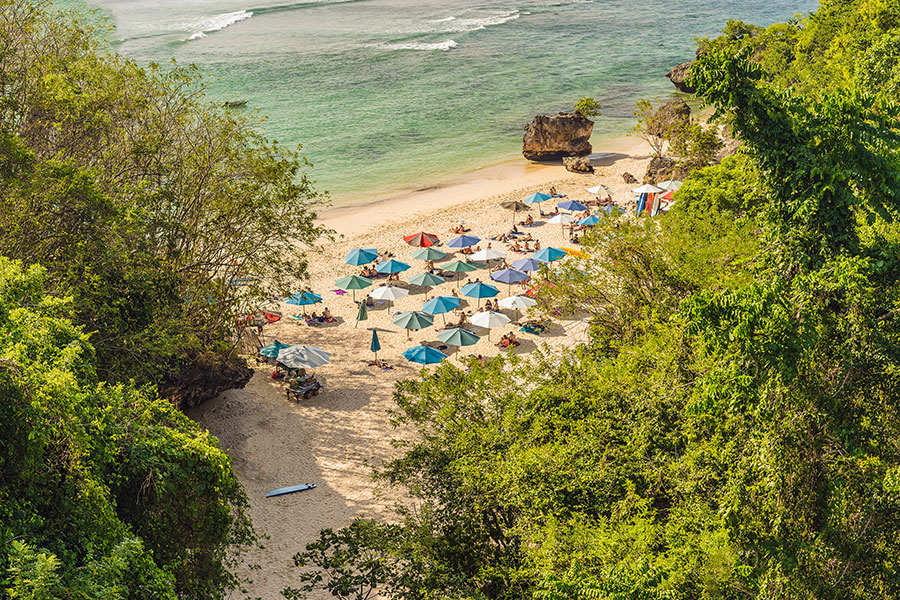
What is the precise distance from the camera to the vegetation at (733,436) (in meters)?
8.53

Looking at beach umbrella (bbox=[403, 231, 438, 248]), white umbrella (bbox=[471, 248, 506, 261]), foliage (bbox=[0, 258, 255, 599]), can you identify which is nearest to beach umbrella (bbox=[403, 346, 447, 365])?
white umbrella (bbox=[471, 248, 506, 261])

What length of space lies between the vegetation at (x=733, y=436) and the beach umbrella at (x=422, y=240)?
2049 cm

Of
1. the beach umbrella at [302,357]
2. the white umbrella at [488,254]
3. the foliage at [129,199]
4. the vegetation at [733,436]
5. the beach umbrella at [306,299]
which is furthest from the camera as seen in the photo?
the white umbrella at [488,254]

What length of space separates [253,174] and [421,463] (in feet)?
41.8

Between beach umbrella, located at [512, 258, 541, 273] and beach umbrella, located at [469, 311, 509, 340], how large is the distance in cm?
465

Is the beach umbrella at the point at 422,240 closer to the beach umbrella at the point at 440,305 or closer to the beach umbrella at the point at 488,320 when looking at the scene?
the beach umbrella at the point at 440,305

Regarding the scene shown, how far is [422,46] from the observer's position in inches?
3600

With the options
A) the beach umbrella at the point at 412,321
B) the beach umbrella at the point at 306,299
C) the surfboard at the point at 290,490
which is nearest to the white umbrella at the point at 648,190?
the beach umbrella at the point at 412,321

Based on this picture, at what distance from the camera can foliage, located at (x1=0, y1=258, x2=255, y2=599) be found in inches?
296

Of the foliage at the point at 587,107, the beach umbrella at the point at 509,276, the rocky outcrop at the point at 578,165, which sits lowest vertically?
the beach umbrella at the point at 509,276

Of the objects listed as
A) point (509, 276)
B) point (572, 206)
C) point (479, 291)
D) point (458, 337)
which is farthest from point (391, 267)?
point (572, 206)

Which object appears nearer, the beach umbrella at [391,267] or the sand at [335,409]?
the sand at [335,409]

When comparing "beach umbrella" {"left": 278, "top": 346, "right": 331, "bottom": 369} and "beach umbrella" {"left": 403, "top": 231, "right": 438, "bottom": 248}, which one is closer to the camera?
"beach umbrella" {"left": 278, "top": 346, "right": 331, "bottom": 369}

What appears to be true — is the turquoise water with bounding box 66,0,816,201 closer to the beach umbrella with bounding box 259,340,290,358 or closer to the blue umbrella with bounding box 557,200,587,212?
the blue umbrella with bounding box 557,200,587,212
